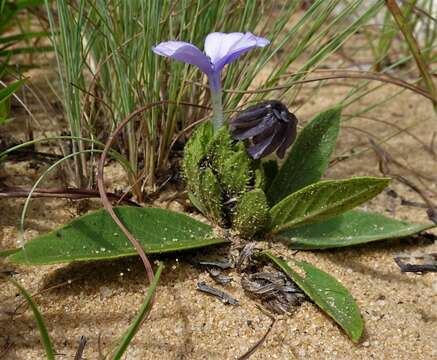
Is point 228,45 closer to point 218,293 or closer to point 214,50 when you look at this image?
point 214,50

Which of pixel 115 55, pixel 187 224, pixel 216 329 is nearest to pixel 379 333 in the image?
pixel 216 329

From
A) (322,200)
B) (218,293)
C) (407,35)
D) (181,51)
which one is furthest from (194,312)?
(407,35)

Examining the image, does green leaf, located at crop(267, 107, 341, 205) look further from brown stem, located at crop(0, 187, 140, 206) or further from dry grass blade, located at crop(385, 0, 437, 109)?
brown stem, located at crop(0, 187, 140, 206)

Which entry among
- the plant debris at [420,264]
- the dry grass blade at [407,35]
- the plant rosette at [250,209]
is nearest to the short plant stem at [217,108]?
the plant rosette at [250,209]

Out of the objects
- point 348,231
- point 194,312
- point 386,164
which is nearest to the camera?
point 194,312

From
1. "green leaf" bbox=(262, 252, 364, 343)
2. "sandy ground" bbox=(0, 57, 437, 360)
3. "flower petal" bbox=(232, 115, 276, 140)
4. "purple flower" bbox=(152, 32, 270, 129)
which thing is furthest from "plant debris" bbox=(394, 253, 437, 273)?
"purple flower" bbox=(152, 32, 270, 129)

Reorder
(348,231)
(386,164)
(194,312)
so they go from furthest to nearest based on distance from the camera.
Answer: (386,164), (348,231), (194,312)

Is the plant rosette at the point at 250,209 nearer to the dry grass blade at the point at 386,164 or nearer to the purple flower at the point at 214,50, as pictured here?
the purple flower at the point at 214,50
